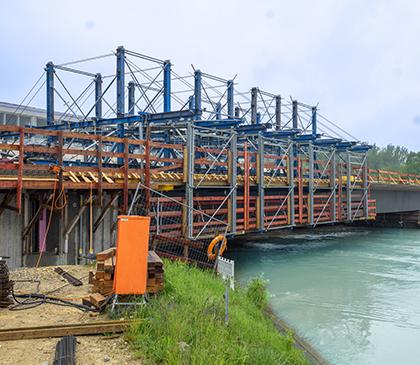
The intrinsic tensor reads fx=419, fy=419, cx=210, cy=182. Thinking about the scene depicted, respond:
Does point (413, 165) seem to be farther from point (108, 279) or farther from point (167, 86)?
point (108, 279)

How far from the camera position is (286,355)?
742 centimetres

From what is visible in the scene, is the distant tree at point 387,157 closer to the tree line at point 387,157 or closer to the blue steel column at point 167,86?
the tree line at point 387,157

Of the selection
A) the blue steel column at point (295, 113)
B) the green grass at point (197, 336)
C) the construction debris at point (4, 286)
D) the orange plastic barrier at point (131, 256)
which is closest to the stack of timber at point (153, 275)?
the green grass at point (197, 336)

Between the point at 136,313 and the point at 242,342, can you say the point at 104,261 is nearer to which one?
the point at 136,313

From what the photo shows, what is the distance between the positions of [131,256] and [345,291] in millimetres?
10119

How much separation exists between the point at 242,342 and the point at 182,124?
1274cm

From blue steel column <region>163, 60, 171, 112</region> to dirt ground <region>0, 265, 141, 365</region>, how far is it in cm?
1389

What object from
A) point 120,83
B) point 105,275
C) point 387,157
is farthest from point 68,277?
point 387,157

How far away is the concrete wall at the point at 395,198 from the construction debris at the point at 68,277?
80.2 ft

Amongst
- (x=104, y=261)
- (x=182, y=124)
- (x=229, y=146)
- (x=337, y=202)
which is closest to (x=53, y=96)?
(x=182, y=124)

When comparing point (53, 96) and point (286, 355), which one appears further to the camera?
point (53, 96)

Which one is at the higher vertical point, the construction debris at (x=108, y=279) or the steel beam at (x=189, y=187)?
the steel beam at (x=189, y=187)

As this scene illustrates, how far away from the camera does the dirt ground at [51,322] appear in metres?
5.27

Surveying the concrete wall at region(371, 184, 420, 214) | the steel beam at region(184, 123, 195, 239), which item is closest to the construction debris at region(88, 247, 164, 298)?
the steel beam at region(184, 123, 195, 239)
